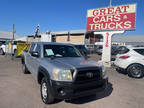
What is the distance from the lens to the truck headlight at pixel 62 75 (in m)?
2.65

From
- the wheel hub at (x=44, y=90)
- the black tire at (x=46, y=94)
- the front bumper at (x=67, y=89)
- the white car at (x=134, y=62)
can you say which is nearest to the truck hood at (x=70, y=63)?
the front bumper at (x=67, y=89)

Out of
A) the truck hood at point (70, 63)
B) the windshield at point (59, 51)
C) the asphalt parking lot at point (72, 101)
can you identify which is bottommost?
the asphalt parking lot at point (72, 101)

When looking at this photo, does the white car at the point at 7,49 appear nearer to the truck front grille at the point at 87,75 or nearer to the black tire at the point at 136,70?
the truck front grille at the point at 87,75

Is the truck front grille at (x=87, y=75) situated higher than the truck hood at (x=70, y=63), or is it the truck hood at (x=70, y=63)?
the truck hood at (x=70, y=63)

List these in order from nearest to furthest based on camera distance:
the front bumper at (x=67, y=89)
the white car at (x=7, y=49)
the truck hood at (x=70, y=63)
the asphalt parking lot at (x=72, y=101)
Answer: the front bumper at (x=67, y=89)
the truck hood at (x=70, y=63)
the asphalt parking lot at (x=72, y=101)
the white car at (x=7, y=49)

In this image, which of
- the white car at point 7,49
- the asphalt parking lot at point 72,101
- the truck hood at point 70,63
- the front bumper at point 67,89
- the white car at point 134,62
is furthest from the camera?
the white car at point 7,49

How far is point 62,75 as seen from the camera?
105 inches

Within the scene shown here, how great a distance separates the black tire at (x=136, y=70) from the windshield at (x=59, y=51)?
12.1 feet

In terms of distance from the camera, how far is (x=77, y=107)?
2.99 meters

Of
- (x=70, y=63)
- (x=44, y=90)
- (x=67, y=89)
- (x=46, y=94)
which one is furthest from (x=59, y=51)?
(x=67, y=89)

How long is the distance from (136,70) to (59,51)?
4646 millimetres

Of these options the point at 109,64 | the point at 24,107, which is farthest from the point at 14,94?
the point at 109,64

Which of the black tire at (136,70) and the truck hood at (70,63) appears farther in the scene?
the black tire at (136,70)

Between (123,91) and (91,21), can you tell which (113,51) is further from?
(123,91)
